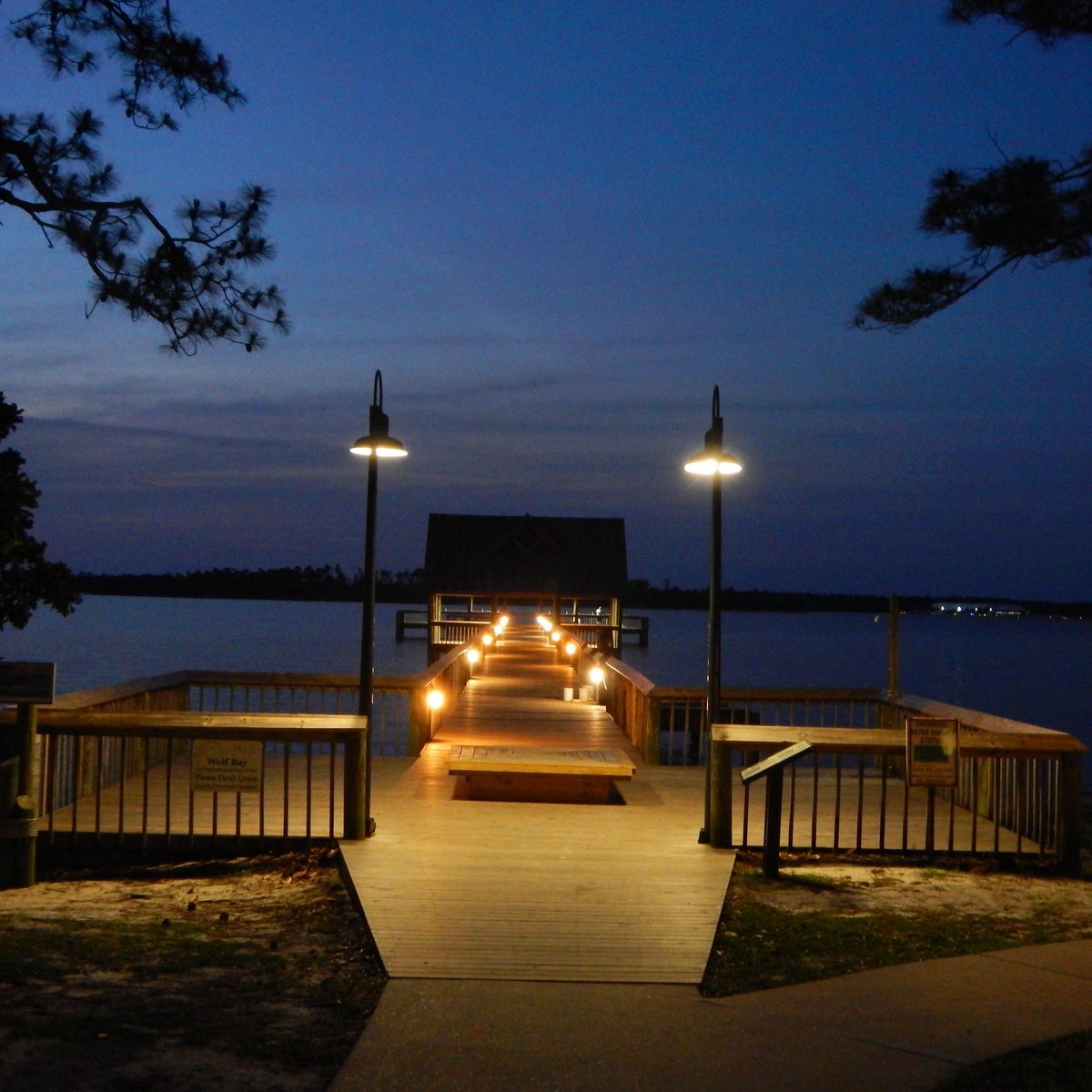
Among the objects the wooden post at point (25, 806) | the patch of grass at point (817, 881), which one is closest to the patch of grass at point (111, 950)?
the wooden post at point (25, 806)

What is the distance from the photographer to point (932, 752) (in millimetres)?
8242

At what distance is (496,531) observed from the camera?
43.3 metres

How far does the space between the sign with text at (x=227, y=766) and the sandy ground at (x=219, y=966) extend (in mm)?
582

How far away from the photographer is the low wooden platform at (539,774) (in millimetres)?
10062

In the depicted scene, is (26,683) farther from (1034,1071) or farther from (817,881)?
(1034,1071)

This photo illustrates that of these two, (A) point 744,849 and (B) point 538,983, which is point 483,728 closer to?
(A) point 744,849

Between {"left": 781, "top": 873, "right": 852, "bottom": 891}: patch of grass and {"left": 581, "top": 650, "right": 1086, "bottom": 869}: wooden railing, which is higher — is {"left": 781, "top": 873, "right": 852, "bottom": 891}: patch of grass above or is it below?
below

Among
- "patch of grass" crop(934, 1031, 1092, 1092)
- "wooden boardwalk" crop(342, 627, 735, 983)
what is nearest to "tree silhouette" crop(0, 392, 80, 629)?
"wooden boardwalk" crop(342, 627, 735, 983)

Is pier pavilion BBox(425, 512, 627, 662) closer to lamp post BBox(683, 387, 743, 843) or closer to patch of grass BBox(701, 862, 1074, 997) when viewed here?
lamp post BBox(683, 387, 743, 843)

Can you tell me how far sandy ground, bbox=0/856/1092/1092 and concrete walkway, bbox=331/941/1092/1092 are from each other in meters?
0.28

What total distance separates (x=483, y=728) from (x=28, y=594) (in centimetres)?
798

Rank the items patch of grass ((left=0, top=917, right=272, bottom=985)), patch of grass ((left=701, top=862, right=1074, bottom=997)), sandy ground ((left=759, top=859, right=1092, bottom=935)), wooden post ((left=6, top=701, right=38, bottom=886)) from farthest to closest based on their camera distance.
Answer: wooden post ((left=6, top=701, right=38, bottom=886)), sandy ground ((left=759, top=859, right=1092, bottom=935)), patch of grass ((left=701, top=862, right=1074, bottom=997)), patch of grass ((left=0, top=917, right=272, bottom=985))

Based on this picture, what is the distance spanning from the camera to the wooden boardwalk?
5.75 meters

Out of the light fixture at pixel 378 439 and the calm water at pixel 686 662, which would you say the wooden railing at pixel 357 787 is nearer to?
the light fixture at pixel 378 439
